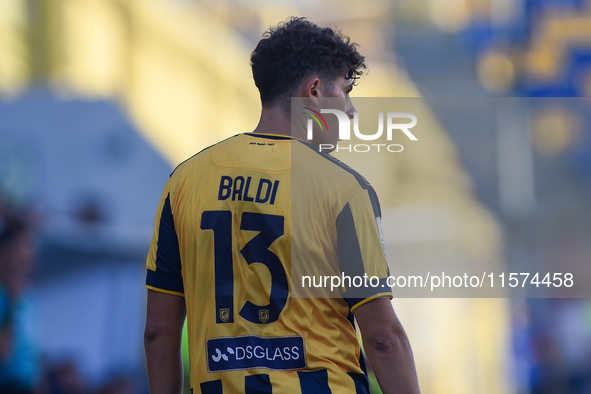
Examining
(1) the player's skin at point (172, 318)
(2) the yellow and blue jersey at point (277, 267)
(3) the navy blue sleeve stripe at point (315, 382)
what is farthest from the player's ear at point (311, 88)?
(3) the navy blue sleeve stripe at point (315, 382)

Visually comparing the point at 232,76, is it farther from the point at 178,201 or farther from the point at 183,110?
the point at 178,201

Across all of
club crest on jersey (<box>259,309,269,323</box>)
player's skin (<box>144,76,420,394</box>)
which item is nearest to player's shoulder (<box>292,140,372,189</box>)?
player's skin (<box>144,76,420,394</box>)

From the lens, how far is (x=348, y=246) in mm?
1337

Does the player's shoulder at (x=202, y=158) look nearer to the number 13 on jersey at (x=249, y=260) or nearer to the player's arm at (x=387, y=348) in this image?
the number 13 on jersey at (x=249, y=260)

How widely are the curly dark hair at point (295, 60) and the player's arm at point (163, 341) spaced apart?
1.99 ft

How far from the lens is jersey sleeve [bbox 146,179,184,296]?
151cm

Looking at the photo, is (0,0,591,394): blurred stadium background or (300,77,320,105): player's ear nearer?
(300,77,320,105): player's ear

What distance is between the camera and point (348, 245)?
1337 mm

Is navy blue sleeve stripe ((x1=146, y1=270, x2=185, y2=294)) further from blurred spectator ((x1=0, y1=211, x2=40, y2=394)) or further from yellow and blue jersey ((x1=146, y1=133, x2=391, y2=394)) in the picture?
blurred spectator ((x1=0, y1=211, x2=40, y2=394))

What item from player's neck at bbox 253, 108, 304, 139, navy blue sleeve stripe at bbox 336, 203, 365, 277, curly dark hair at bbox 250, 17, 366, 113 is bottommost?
navy blue sleeve stripe at bbox 336, 203, 365, 277

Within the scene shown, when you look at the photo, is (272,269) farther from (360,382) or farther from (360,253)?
(360,382)

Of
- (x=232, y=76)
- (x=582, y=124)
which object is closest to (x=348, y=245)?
(x=232, y=76)

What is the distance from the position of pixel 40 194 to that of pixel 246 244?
4.30 m

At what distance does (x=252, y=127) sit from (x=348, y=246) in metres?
5.25
